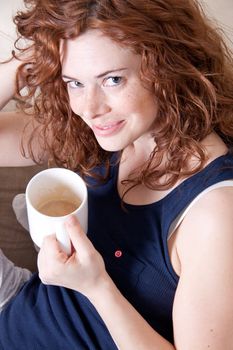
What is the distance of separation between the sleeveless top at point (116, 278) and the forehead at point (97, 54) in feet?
0.66

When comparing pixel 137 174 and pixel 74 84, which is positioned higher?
pixel 74 84

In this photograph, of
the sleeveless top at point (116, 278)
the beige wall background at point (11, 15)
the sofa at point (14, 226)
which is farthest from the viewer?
the beige wall background at point (11, 15)

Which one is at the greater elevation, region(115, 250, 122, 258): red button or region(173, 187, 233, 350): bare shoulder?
region(173, 187, 233, 350): bare shoulder

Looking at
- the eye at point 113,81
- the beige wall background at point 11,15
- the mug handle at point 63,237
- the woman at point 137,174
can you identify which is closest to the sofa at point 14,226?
the woman at point 137,174

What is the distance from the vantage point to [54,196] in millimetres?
784

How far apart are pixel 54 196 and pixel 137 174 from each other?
0.15m

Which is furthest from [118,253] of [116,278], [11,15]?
[11,15]

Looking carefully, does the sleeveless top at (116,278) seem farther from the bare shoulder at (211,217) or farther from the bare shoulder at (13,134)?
the bare shoulder at (13,134)

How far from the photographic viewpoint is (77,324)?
820 millimetres

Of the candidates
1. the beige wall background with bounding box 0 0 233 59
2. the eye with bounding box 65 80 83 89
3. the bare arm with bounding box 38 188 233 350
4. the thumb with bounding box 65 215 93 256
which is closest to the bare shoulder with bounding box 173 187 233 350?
the bare arm with bounding box 38 188 233 350

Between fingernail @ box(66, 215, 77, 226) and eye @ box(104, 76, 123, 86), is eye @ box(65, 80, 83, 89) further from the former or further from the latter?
fingernail @ box(66, 215, 77, 226)

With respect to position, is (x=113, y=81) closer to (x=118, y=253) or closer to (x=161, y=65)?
(x=161, y=65)

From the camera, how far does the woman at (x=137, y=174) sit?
63 cm

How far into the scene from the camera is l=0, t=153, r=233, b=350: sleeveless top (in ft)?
2.41
